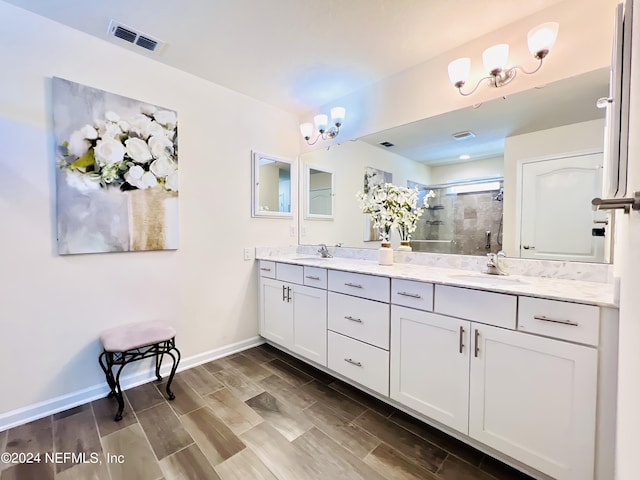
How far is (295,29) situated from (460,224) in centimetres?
172

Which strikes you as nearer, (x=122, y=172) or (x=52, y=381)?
(x=52, y=381)

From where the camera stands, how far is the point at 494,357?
134 cm

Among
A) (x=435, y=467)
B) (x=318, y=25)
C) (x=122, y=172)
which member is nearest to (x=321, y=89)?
(x=318, y=25)

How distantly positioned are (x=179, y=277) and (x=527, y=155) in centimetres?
265

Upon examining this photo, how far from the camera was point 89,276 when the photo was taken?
188 centimetres

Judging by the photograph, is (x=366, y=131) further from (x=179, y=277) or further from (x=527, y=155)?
(x=179, y=277)

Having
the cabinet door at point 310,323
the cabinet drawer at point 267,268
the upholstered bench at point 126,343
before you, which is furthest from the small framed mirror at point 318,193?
the upholstered bench at point 126,343

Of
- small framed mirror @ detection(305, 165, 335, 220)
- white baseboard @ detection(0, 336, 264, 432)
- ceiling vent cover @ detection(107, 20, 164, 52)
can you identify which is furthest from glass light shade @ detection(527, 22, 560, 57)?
white baseboard @ detection(0, 336, 264, 432)

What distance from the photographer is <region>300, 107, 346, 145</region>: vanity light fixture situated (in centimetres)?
254

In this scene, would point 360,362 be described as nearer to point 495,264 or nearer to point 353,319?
point 353,319

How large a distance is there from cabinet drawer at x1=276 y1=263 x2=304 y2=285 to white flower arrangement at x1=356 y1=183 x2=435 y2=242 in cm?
77

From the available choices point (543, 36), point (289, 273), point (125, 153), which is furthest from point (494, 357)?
point (125, 153)

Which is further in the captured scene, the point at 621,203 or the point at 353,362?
the point at 353,362

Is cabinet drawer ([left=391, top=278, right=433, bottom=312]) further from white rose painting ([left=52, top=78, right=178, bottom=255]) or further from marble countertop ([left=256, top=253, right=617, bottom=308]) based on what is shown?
white rose painting ([left=52, top=78, right=178, bottom=255])
